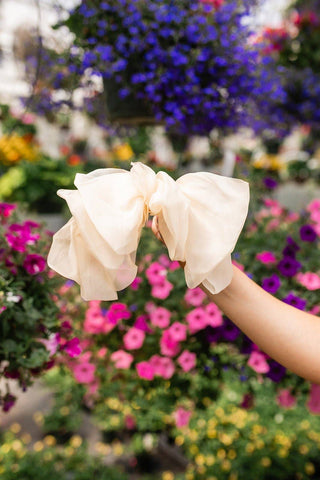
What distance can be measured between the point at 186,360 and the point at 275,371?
243mm

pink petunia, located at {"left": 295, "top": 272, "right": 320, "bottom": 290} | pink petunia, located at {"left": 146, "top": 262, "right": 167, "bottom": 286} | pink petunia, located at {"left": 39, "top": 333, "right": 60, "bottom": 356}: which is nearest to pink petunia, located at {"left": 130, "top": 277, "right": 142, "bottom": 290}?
pink petunia, located at {"left": 146, "top": 262, "right": 167, "bottom": 286}

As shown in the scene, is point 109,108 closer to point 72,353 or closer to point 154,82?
point 154,82

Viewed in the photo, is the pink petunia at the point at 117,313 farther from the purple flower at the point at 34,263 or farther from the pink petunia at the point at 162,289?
the purple flower at the point at 34,263

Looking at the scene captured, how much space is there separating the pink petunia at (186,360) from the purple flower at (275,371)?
0.70 ft

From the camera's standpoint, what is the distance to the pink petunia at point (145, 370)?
4.16ft

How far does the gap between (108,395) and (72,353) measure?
674mm

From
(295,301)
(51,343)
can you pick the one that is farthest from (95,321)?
(295,301)

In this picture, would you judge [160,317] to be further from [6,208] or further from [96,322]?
[6,208]

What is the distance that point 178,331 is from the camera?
4.15ft

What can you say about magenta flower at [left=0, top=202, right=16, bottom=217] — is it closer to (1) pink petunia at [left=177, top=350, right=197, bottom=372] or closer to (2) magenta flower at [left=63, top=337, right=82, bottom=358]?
(2) magenta flower at [left=63, top=337, right=82, bottom=358]

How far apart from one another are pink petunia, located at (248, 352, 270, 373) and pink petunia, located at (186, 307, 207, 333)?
0.15 meters

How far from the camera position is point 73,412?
221cm

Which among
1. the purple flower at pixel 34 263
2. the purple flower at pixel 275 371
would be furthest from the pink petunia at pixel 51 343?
the purple flower at pixel 275 371

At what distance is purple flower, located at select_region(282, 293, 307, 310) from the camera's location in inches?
46.3
